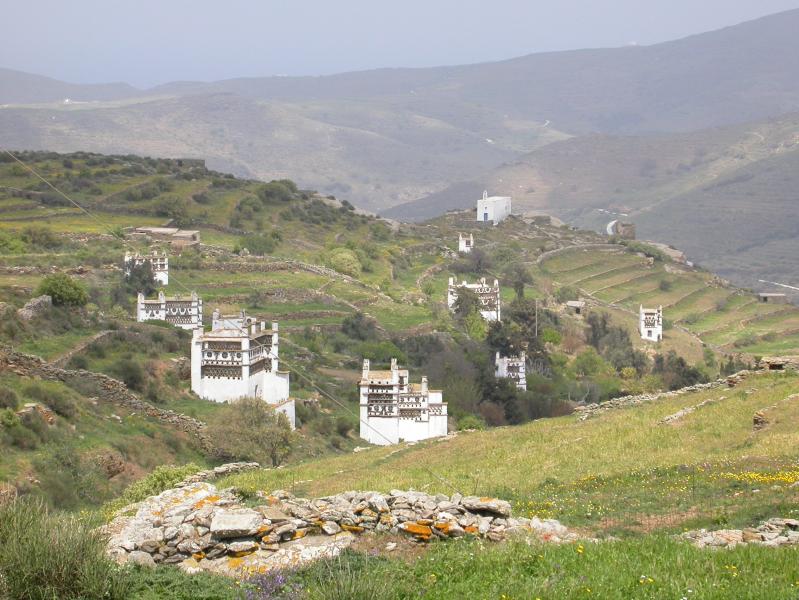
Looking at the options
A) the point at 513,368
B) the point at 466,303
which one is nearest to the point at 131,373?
the point at 513,368

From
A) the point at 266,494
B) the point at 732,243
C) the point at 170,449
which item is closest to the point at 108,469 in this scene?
the point at 170,449

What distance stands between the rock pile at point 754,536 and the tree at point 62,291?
115 ft

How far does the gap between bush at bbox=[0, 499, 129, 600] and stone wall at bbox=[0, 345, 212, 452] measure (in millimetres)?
19914

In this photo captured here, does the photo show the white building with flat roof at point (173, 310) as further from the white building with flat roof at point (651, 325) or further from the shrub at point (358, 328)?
the white building with flat roof at point (651, 325)

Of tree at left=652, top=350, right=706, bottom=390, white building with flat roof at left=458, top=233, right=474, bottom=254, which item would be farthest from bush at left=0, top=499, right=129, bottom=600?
white building with flat roof at left=458, top=233, right=474, bottom=254

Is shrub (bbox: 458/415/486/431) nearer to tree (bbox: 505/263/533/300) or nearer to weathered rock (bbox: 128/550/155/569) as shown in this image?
weathered rock (bbox: 128/550/155/569)

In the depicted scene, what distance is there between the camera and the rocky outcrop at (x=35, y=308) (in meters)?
42.0

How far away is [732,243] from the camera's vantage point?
178 meters

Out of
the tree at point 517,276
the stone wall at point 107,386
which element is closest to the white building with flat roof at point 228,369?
the stone wall at point 107,386

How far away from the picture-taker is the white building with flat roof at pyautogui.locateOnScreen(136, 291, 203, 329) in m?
52.3

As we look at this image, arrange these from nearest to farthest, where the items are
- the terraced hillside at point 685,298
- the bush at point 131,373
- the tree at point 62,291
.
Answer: the bush at point 131,373 < the tree at point 62,291 < the terraced hillside at point 685,298

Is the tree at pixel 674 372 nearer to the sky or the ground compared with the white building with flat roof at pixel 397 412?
nearer to the ground

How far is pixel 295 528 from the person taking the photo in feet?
48.1

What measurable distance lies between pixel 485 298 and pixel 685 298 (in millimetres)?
27623
